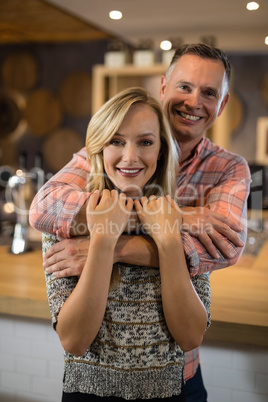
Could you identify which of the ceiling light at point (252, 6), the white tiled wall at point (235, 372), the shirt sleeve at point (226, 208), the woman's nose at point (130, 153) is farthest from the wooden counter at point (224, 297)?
the ceiling light at point (252, 6)

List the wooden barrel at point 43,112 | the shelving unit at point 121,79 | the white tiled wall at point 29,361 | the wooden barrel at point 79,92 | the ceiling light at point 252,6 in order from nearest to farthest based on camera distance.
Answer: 1. the white tiled wall at point 29,361
2. the ceiling light at point 252,6
3. the shelving unit at point 121,79
4. the wooden barrel at point 79,92
5. the wooden barrel at point 43,112

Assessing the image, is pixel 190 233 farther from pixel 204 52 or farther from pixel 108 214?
pixel 204 52

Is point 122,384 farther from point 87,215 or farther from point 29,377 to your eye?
point 29,377

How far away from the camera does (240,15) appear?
2.38 m

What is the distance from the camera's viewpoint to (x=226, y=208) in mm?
1151

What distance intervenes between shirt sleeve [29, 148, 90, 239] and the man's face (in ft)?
1.26

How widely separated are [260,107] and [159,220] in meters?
4.03

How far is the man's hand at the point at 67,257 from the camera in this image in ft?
3.29

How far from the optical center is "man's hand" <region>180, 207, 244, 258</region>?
41.3 inches

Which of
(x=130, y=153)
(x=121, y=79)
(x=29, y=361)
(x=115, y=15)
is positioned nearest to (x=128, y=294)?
(x=130, y=153)

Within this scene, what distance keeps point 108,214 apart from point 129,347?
30cm

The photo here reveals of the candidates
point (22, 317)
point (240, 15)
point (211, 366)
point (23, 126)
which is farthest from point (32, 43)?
point (211, 366)

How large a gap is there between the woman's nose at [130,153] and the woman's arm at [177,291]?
0.15 meters

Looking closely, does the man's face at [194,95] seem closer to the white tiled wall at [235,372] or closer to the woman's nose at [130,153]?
the woman's nose at [130,153]
